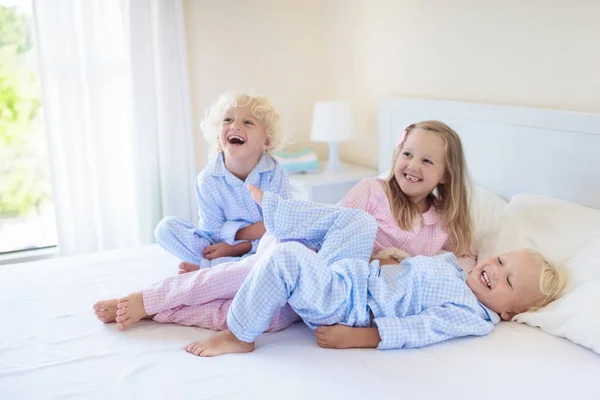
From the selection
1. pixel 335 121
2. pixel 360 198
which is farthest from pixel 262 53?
pixel 360 198

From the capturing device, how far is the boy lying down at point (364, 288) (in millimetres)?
1592

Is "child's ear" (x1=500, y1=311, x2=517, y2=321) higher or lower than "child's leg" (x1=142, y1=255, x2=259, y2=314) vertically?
lower

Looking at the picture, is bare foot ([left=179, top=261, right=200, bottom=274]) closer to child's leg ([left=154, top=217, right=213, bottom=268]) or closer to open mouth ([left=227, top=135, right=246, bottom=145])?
child's leg ([left=154, top=217, right=213, bottom=268])

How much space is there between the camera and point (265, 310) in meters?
1.58

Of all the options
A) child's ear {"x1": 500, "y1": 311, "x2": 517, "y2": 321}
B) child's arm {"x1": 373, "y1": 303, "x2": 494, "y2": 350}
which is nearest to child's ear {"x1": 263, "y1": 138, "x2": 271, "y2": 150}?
child's arm {"x1": 373, "y1": 303, "x2": 494, "y2": 350}

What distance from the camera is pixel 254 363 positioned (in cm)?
154

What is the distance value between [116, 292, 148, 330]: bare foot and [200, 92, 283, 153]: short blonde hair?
2.54 feet

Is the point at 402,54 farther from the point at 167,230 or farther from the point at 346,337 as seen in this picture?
the point at 346,337

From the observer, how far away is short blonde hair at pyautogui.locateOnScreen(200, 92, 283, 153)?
233cm

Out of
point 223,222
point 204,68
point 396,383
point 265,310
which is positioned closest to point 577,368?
point 396,383

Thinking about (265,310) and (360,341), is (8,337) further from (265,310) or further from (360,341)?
(360,341)

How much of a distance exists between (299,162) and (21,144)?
1448 mm

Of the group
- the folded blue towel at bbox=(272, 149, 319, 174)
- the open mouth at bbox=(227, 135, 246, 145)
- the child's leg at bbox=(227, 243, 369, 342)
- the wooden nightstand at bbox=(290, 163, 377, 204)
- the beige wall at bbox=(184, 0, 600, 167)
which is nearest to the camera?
the child's leg at bbox=(227, 243, 369, 342)

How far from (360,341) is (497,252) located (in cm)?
65
